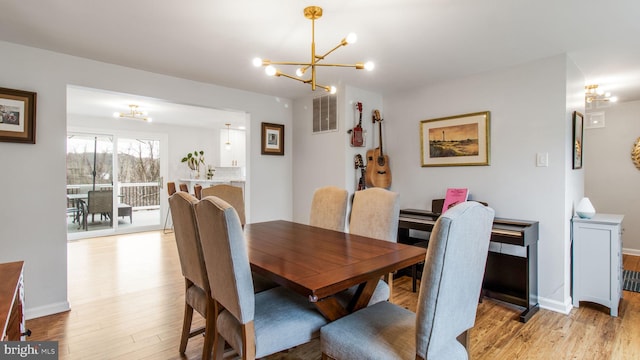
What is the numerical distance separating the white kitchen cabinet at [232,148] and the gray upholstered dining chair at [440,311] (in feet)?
20.8

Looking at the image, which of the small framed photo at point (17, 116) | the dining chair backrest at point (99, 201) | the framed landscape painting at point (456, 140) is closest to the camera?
the small framed photo at point (17, 116)

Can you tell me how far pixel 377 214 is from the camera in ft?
7.82

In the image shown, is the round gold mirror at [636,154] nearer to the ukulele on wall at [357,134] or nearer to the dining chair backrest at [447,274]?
the ukulele on wall at [357,134]

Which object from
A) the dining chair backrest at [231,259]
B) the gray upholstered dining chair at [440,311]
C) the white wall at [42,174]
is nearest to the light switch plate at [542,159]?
the gray upholstered dining chair at [440,311]

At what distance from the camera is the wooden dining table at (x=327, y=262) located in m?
1.34

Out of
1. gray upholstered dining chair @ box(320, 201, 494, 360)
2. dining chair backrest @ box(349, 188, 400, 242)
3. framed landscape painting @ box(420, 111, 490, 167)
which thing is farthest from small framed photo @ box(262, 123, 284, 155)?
gray upholstered dining chair @ box(320, 201, 494, 360)

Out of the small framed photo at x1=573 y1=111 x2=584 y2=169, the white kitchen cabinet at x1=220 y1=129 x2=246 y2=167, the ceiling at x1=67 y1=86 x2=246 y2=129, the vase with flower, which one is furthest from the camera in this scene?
Answer: the white kitchen cabinet at x1=220 y1=129 x2=246 y2=167

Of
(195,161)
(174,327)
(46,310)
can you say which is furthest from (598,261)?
(195,161)

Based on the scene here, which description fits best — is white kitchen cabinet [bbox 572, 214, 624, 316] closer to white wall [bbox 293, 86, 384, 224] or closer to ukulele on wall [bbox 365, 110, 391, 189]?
ukulele on wall [bbox 365, 110, 391, 189]

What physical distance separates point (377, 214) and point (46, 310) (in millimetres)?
2860

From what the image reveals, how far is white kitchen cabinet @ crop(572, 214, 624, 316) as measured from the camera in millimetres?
2707

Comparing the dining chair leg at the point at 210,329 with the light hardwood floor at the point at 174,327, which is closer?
the dining chair leg at the point at 210,329

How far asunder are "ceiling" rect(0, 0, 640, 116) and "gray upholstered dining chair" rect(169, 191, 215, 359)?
124cm

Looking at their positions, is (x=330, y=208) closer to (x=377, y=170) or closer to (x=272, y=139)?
(x=377, y=170)
